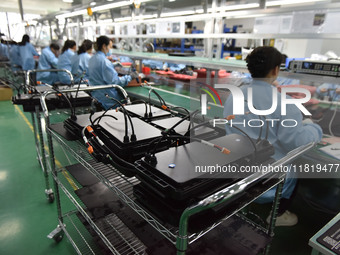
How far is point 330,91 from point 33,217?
3188 mm

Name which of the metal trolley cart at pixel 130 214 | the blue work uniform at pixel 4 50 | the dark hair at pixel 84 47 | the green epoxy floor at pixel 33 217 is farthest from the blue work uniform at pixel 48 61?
the blue work uniform at pixel 4 50

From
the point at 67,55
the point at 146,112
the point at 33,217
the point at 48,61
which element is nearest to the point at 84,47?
the point at 67,55

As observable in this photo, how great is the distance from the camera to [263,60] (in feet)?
4.75

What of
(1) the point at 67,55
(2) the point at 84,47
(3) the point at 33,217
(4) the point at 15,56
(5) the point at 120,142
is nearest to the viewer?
(5) the point at 120,142

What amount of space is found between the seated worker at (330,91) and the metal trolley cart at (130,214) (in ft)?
6.32

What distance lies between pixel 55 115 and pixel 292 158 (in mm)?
2229

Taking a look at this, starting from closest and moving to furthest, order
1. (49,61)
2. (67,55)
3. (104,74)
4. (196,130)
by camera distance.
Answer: (196,130)
(104,74)
(67,55)
(49,61)

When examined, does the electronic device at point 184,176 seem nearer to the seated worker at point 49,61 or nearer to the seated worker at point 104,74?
the seated worker at point 104,74

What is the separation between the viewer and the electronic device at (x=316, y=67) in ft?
5.01

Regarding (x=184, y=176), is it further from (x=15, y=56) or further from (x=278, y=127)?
(x=15, y=56)

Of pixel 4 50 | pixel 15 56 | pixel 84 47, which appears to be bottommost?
pixel 15 56

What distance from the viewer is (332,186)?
8.04 ft

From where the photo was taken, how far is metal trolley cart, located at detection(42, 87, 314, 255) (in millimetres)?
661

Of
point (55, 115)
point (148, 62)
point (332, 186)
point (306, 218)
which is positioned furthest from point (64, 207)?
point (148, 62)
